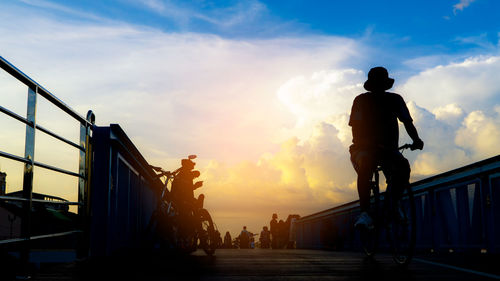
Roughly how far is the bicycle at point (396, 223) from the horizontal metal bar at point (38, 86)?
3231 millimetres

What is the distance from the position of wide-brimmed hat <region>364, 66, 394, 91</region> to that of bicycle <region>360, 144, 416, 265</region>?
2.15ft

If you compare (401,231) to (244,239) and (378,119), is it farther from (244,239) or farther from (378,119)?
(244,239)

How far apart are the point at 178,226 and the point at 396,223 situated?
4.91 meters

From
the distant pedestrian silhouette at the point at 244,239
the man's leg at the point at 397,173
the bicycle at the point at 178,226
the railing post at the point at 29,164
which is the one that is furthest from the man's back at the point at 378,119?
the distant pedestrian silhouette at the point at 244,239

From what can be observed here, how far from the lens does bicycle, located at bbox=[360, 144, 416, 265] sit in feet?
18.5

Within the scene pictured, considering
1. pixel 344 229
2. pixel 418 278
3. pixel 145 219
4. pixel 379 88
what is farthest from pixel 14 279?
pixel 344 229

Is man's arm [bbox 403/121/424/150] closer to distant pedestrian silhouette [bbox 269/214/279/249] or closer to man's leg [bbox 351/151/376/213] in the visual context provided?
man's leg [bbox 351/151/376/213]

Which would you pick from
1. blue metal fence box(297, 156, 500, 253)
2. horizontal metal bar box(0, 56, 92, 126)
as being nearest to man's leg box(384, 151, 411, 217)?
blue metal fence box(297, 156, 500, 253)

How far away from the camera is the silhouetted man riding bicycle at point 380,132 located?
5.81 metres

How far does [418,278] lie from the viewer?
452 centimetres

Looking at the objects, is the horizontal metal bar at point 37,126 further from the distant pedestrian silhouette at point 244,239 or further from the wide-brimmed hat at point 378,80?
the distant pedestrian silhouette at point 244,239

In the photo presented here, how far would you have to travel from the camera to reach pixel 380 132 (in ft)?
19.3

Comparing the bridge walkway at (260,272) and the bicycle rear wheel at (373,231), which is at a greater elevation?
the bicycle rear wheel at (373,231)

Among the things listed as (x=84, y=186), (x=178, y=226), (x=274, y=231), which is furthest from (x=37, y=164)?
(x=274, y=231)
